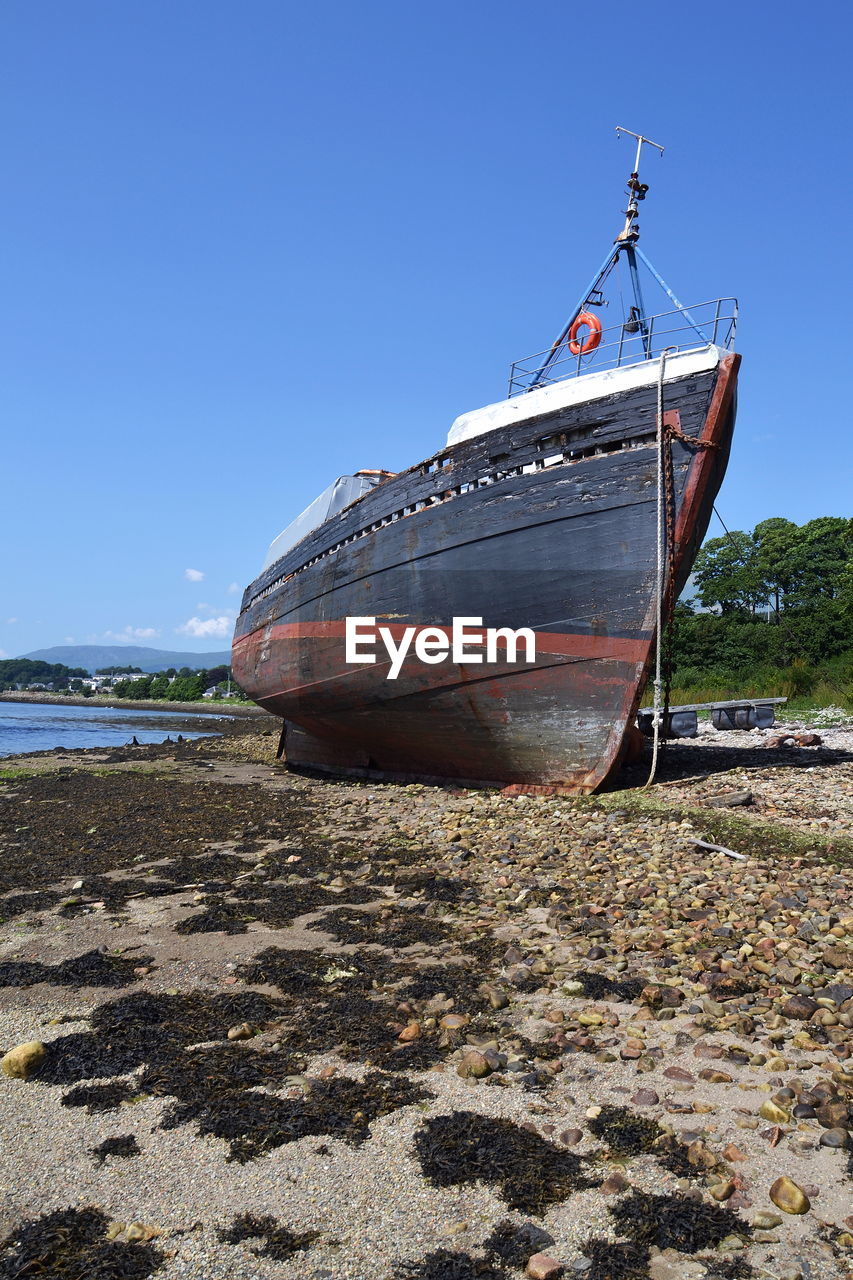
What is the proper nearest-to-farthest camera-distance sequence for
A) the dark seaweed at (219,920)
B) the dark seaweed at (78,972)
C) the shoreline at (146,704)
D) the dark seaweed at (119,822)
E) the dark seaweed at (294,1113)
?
the dark seaweed at (294,1113)
the dark seaweed at (78,972)
the dark seaweed at (219,920)
the dark seaweed at (119,822)
the shoreline at (146,704)

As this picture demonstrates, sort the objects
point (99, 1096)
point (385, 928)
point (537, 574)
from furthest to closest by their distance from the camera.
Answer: point (537, 574) → point (385, 928) → point (99, 1096)

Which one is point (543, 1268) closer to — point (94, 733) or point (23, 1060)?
point (23, 1060)

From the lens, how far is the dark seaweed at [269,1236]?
277cm

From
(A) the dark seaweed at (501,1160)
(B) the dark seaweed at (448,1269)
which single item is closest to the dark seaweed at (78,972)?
(A) the dark seaweed at (501,1160)

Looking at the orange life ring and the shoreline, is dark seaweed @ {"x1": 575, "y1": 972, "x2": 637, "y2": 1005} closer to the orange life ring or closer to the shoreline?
the orange life ring

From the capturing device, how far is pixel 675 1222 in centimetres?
283

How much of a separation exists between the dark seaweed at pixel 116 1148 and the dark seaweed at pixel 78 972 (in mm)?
2018

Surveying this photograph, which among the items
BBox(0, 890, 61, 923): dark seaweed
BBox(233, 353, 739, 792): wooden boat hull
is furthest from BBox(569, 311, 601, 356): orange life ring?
BBox(0, 890, 61, 923): dark seaweed

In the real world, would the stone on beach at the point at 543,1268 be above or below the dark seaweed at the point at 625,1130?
below

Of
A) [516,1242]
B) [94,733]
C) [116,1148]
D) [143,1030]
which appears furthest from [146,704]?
[516,1242]

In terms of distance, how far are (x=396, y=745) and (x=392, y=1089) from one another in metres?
9.49

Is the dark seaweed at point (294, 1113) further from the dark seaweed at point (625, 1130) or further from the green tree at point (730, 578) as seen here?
the green tree at point (730, 578)

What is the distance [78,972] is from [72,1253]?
3063 mm

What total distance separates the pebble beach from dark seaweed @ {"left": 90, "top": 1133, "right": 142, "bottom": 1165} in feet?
0.05
